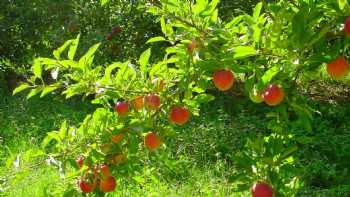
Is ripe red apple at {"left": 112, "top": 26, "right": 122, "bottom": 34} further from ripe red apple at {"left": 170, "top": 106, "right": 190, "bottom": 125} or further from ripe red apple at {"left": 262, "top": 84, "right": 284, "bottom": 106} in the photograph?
ripe red apple at {"left": 262, "top": 84, "right": 284, "bottom": 106}

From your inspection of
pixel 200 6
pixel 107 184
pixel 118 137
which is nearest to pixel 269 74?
pixel 200 6

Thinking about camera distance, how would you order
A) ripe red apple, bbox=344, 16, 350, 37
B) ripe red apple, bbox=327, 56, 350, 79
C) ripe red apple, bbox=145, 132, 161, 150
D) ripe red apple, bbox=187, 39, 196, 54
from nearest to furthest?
ripe red apple, bbox=344, 16, 350, 37
ripe red apple, bbox=327, 56, 350, 79
ripe red apple, bbox=187, 39, 196, 54
ripe red apple, bbox=145, 132, 161, 150

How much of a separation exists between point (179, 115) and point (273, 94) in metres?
0.42

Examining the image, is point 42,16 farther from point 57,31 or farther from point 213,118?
point 213,118

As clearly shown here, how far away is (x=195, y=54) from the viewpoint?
1.43 m

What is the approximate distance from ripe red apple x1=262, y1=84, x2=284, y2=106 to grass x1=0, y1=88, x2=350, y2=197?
37.9 inches

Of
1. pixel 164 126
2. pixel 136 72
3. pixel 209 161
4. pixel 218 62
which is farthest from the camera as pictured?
pixel 209 161

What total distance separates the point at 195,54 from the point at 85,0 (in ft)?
15.0

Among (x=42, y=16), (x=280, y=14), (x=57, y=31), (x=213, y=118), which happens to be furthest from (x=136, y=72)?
(x=42, y=16)

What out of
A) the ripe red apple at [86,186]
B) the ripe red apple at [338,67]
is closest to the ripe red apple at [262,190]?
the ripe red apple at [338,67]

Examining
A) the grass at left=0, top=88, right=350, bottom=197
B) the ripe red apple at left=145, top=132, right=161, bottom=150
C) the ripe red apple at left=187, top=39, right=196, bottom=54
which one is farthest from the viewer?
the grass at left=0, top=88, right=350, bottom=197

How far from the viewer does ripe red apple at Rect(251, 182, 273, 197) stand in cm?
140

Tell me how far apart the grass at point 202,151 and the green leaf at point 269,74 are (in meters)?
0.95

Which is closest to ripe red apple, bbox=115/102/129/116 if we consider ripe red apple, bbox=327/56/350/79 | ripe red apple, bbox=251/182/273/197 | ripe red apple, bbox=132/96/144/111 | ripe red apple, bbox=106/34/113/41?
ripe red apple, bbox=132/96/144/111
